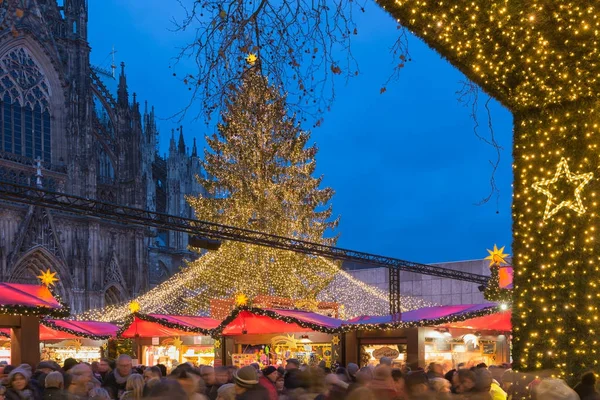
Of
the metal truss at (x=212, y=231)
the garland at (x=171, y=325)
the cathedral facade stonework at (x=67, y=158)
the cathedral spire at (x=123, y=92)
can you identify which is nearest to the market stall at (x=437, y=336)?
the metal truss at (x=212, y=231)

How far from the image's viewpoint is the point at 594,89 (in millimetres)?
5203

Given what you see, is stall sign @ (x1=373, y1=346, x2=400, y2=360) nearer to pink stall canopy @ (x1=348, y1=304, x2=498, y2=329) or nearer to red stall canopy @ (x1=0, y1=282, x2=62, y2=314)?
pink stall canopy @ (x1=348, y1=304, x2=498, y2=329)

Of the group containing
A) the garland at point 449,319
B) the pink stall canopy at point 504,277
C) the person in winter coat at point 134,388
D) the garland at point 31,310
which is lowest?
the garland at point 449,319

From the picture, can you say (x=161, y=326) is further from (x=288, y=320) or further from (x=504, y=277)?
(x=504, y=277)

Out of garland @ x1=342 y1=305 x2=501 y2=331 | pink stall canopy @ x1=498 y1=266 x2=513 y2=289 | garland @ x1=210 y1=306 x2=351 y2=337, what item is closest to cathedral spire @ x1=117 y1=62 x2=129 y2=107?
garland @ x1=210 y1=306 x2=351 y2=337

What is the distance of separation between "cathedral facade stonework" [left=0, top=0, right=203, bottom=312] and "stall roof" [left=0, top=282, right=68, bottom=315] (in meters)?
20.3

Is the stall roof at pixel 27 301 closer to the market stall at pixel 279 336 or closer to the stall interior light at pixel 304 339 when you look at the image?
the market stall at pixel 279 336

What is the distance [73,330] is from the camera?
19359 mm

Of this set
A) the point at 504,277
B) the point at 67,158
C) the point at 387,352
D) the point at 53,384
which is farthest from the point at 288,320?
the point at 67,158

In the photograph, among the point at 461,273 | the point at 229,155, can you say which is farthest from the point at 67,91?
the point at 461,273

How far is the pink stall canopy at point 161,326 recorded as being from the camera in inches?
757

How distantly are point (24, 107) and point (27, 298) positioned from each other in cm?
2545

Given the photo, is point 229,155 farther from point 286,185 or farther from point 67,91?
point 67,91

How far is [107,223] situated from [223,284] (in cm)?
1371
